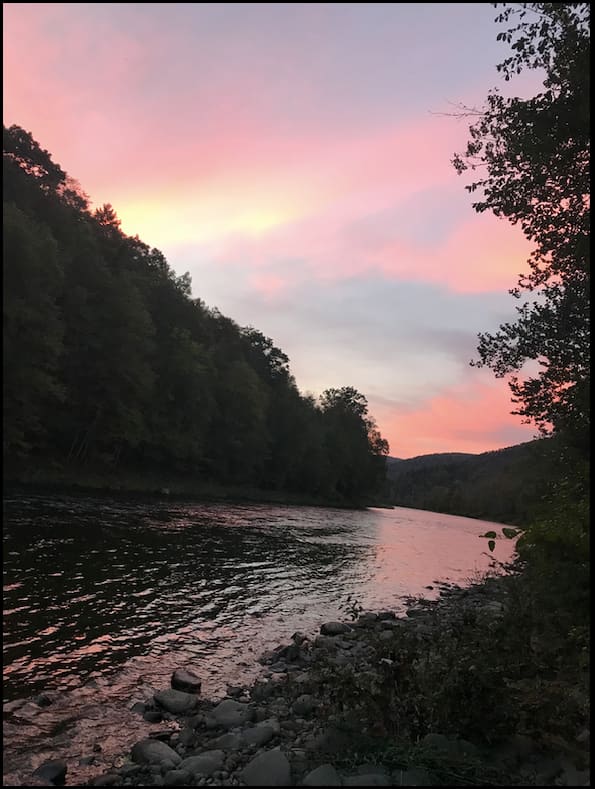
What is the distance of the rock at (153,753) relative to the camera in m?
6.34

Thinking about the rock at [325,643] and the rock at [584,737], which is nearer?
the rock at [584,737]

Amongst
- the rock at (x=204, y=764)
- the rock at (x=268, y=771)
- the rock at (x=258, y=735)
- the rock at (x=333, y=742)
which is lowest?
the rock at (x=258, y=735)

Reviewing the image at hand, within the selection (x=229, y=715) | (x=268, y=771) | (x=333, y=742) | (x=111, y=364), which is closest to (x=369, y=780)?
(x=333, y=742)

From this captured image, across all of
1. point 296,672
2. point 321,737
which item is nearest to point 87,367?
point 296,672

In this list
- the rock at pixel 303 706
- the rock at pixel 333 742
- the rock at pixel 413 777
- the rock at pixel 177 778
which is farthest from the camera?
the rock at pixel 303 706

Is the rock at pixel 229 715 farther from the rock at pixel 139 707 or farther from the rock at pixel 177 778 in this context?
the rock at pixel 177 778

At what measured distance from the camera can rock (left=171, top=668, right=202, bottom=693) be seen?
9062 millimetres

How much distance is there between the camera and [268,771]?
219 inches

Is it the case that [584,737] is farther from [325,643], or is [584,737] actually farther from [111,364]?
[111,364]

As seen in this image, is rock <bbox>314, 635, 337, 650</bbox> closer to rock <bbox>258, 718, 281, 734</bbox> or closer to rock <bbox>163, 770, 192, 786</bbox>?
rock <bbox>258, 718, 281, 734</bbox>

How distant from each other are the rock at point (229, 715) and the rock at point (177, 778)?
72.4 inches

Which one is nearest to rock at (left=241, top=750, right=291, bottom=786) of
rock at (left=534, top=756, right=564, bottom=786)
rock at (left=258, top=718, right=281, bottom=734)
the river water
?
rock at (left=258, top=718, right=281, bottom=734)

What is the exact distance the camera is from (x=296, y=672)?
33.7 feet

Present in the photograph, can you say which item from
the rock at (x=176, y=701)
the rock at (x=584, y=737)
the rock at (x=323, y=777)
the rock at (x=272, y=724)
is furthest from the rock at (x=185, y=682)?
the rock at (x=584, y=737)
